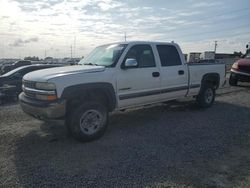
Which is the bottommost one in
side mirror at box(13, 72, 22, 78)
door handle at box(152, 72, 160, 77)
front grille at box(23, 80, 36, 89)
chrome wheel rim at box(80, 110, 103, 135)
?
chrome wheel rim at box(80, 110, 103, 135)

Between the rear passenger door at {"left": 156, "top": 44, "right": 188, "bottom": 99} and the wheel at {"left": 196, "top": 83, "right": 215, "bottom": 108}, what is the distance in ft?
3.48

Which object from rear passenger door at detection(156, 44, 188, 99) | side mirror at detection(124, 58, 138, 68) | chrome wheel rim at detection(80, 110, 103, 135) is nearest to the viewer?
chrome wheel rim at detection(80, 110, 103, 135)

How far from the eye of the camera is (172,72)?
24.2ft

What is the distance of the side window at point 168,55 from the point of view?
7.24 m

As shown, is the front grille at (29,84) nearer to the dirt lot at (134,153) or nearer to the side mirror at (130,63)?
the dirt lot at (134,153)

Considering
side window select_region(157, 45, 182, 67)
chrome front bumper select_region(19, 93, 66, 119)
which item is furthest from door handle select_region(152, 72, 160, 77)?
chrome front bumper select_region(19, 93, 66, 119)

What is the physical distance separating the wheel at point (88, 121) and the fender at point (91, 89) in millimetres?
240

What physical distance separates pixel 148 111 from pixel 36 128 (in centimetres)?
335

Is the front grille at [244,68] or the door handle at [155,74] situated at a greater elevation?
the door handle at [155,74]

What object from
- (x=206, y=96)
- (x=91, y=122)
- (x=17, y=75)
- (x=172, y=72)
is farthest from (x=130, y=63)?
(x=17, y=75)

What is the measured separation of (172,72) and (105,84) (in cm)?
235

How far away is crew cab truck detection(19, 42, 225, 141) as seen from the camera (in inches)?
206

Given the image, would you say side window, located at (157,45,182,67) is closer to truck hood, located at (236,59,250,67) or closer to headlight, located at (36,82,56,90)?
headlight, located at (36,82,56,90)

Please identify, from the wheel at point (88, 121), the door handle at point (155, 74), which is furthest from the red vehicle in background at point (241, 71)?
the wheel at point (88, 121)
